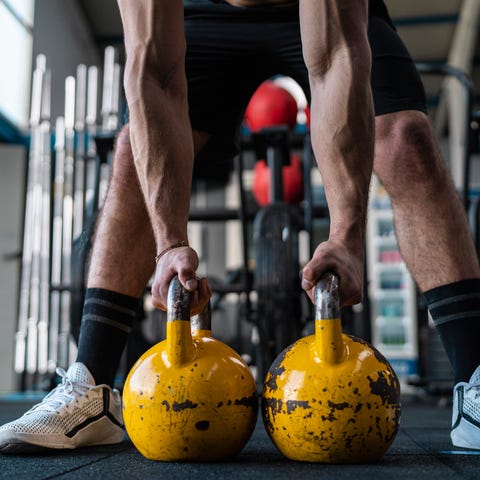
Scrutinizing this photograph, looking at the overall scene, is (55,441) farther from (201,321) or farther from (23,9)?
(23,9)

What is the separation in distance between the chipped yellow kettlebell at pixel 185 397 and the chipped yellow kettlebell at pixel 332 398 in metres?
0.06

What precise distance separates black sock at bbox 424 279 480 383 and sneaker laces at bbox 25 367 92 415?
2.22ft

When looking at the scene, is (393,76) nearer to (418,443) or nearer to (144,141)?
(144,141)

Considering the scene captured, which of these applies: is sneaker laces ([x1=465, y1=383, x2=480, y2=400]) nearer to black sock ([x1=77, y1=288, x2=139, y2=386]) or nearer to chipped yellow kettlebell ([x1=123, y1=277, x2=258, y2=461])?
chipped yellow kettlebell ([x1=123, y1=277, x2=258, y2=461])

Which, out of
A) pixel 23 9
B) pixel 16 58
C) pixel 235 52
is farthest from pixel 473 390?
pixel 23 9

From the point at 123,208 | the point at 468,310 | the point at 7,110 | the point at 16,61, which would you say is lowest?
the point at 468,310

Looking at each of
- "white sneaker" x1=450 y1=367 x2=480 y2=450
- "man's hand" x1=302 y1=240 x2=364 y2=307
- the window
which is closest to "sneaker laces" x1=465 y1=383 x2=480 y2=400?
"white sneaker" x1=450 y1=367 x2=480 y2=450

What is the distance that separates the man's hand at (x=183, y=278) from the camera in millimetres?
923

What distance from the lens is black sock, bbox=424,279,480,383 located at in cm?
124

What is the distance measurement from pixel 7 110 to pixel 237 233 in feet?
10.1

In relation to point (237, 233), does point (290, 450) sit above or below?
below

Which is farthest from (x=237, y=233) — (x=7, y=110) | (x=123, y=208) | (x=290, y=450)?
(x=290, y=450)

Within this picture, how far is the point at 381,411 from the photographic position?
34.7 inches

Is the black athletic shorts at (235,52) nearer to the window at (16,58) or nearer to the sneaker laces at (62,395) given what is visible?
the sneaker laces at (62,395)
